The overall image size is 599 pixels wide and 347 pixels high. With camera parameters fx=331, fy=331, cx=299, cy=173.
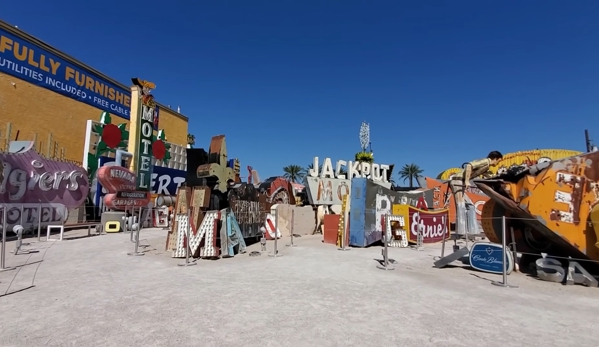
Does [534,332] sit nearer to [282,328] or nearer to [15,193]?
[282,328]

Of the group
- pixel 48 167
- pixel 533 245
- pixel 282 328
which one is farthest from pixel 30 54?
pixel 533 245

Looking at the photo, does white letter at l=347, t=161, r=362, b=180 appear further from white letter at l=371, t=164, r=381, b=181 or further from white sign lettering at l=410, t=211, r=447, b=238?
white sign lettering at l=410, t=211, r=447, b=238

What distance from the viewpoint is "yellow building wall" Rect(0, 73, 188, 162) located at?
24.8 metres

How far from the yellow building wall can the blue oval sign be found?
25.9m

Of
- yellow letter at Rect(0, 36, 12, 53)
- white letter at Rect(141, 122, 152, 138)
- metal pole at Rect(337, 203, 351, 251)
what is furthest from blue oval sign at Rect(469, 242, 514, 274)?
yellow letter at Rect(0, 36, 12, 53)

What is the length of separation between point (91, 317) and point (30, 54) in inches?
1191

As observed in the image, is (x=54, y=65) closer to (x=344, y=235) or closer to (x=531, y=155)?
(x=344, y=235)

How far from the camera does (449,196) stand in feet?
83.6

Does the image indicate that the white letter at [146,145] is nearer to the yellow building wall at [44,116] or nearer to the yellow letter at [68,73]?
the yellow building wall at [44,116]

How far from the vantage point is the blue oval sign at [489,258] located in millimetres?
9180

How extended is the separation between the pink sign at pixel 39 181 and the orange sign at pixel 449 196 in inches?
1009

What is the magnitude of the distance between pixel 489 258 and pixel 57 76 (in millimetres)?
34474

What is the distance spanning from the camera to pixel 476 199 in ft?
85.1

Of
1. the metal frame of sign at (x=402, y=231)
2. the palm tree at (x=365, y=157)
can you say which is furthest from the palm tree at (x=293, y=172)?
the metal frame of sign at (x=402, y=231)
